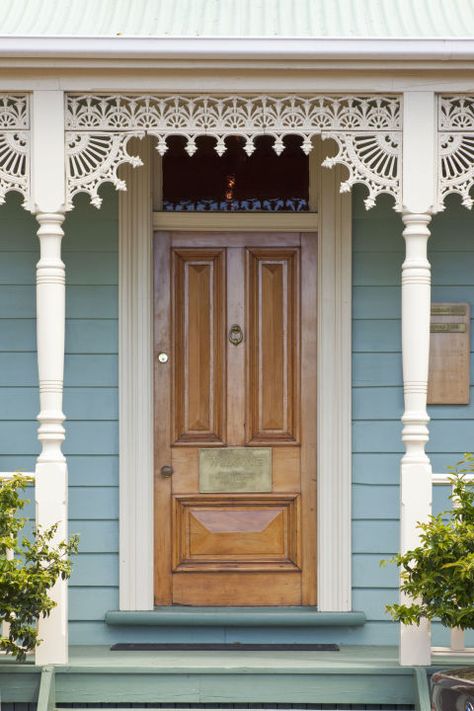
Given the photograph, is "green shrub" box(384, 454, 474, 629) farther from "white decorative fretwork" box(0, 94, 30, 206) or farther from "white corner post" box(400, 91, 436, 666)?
"white decorative fretwork" box(0, 94, 30, 206)

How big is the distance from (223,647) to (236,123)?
2.99 metres

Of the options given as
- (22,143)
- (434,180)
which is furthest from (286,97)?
(22,143)

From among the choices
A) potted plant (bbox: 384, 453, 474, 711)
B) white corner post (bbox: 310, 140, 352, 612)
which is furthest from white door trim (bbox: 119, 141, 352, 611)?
potted plant (bbox: 384, 453, 474, 711)

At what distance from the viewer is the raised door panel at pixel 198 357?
7688 millimetres

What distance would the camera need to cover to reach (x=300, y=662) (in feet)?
21.9

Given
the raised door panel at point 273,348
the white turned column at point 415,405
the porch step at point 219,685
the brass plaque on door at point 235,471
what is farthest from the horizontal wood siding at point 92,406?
the white turned column at point 415,405

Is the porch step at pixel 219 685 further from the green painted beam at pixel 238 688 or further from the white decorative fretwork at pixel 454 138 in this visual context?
the white decorative fretwork at pixel 454 138

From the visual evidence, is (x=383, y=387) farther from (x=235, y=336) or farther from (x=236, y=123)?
(x=236, y=123)

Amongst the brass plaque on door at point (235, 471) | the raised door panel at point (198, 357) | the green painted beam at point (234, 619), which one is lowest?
the green painted beam at point (234, 619)

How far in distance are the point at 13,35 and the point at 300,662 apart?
358 cm

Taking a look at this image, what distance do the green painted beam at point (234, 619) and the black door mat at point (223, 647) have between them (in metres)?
0.12

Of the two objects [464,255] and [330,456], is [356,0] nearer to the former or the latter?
[464,255]

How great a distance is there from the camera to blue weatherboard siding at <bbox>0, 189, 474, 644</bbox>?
24.7 ft

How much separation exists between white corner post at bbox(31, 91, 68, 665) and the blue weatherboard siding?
0.99 metres
